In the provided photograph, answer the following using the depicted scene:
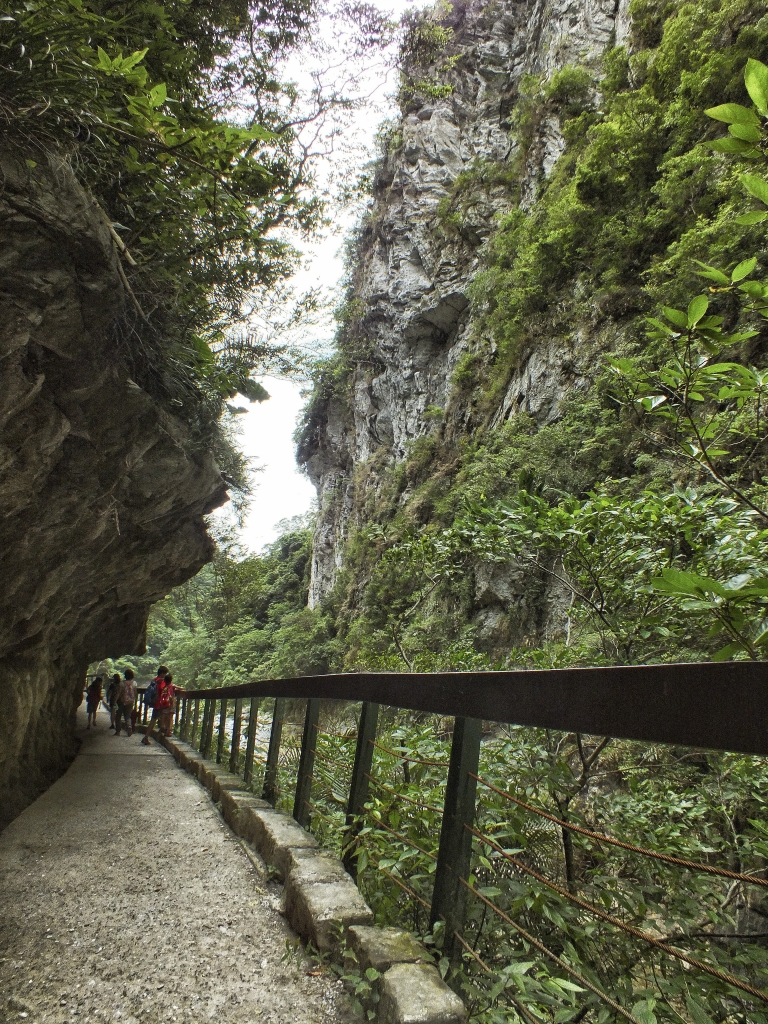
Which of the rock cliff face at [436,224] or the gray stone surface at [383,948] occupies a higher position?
the rock cliff face at [436,224]

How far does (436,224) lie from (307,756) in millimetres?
22568

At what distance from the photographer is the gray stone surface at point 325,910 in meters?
1.90

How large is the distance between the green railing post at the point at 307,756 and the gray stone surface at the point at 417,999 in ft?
4.85

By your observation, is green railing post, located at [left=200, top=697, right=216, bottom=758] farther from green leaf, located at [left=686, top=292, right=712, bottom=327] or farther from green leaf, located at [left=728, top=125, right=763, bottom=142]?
green leaf, located at [left=728, top=125, right=763, bottom=142]

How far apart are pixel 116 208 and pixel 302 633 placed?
17.3 metres

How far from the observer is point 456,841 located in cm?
148

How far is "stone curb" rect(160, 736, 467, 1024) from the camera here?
1.35 metres

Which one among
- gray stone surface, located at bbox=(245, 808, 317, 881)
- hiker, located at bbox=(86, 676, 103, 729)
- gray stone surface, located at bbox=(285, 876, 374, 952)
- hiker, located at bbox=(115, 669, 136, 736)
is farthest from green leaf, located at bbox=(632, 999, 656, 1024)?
hiker, located at bbox=(86, 676, 103, 729)

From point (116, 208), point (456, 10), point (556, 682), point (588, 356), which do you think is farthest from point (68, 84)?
point (456, 10)

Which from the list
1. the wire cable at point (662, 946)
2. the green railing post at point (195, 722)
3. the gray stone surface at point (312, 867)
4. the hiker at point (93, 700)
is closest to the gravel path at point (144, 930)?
the gray stone surface at point (312, 867)

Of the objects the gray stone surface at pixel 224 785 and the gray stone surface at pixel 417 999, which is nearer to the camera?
the gray stone surface at pixel 417 999

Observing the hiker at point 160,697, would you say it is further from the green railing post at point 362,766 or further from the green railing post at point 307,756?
the green railing post at point 362,766

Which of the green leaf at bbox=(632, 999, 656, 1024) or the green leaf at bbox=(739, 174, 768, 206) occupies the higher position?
the green leaf at bbox=(739, 174, 768, 206)

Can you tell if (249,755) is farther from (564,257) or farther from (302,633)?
(302,633)
